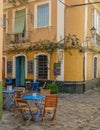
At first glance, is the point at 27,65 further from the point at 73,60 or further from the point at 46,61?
the point at 73,60

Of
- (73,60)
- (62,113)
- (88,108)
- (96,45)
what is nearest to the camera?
(62,113)

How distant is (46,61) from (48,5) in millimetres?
3908

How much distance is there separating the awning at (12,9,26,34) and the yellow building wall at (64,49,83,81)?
4.27m

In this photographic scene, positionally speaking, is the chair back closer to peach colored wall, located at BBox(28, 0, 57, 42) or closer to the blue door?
peach colored wall, located at BBox(28, 0, 57, 42)

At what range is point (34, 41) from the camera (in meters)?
20.9

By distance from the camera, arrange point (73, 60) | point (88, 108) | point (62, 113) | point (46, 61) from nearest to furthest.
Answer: point (62, 113)
point (88, 108)
point (73, 60)
point (46, 61)

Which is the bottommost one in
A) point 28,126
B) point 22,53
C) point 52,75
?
point 28,126

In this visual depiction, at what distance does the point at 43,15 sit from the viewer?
20641mm

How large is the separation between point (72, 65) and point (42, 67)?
253 cm

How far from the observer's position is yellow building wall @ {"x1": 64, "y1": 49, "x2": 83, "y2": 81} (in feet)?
63.3

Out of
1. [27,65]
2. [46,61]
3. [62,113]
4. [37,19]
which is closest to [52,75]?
[46,61]

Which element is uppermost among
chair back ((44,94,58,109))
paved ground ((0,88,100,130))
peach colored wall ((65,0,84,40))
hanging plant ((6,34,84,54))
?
peach colored wall ((65,0,84,40))

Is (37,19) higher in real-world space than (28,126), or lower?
higher

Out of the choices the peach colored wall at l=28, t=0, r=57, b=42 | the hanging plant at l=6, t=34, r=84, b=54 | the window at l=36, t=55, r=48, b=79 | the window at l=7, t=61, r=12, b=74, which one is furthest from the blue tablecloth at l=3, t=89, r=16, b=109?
the window at l=7, t=61, r=12, b=74
